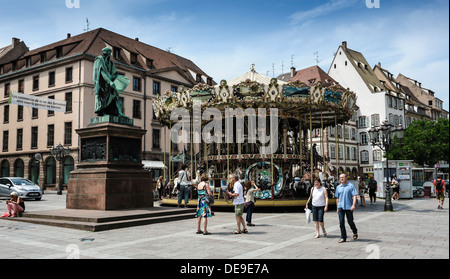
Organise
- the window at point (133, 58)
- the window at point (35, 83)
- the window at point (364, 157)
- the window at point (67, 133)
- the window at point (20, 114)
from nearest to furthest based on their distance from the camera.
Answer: the window at point (67, 133), the window at point (35, 83), the window at point (133, 58), the window at point (20, 114), the window at point (364, 157)

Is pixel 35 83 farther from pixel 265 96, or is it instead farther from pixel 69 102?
pixel 265 96

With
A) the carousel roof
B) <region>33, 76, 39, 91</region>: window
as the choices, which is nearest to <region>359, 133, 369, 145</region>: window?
the carousel roof

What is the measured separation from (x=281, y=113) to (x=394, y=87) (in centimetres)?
4879

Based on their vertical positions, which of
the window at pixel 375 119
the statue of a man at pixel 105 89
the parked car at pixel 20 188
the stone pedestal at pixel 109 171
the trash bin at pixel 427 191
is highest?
the window at pixel 375 119

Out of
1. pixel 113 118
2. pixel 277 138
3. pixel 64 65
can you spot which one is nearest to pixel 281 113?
pixel 277 138

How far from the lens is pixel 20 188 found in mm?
24250

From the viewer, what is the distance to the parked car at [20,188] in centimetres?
2400

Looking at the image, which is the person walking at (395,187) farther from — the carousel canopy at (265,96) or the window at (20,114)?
the window at (20,114)

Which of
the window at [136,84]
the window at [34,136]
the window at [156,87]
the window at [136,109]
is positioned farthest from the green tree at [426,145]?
the window at [34,136]

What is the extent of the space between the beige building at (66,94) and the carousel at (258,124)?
2007 cm

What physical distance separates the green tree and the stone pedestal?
41.4 metres

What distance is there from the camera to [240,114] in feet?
64.1

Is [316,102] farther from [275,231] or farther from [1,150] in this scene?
[1,150]
